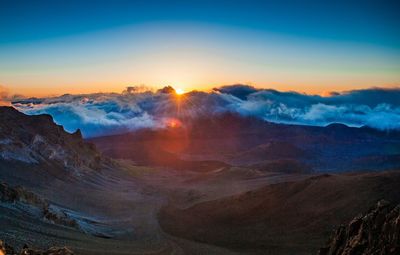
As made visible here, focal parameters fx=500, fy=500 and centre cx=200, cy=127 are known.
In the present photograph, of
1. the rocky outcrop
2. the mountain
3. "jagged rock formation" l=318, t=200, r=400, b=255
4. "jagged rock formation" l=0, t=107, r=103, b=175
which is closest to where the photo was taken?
"jagged rock formation" l=318, t=200, r=400, b=255

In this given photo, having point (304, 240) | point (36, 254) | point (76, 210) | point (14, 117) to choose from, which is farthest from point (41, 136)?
point (36, 254)

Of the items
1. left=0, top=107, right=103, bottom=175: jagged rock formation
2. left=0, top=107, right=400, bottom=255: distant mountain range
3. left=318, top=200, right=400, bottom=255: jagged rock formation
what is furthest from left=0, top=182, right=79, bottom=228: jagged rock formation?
left=318, top=200, right=400, bottom=255: jagged rock formation

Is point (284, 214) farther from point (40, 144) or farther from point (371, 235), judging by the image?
point (40, 144)

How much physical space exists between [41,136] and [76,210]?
48.2 meters

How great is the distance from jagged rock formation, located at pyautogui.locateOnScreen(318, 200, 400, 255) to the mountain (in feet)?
99.5

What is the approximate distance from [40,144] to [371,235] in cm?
12007

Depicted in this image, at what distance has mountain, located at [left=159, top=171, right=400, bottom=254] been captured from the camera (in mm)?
73562

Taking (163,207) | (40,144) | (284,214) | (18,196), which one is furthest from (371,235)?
(40,144)

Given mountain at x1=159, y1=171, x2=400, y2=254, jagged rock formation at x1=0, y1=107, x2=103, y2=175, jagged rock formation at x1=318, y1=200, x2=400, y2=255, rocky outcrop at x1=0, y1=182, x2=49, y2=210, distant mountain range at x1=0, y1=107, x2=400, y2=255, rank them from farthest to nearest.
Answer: jagged rock formation at x1=0, y1=107, x2=103, y2=175, rocky outcrop at x1=0, y1=182, x2=49, y2=210, mountain at x1=159, y1=171, x2=400, y2=254, distant mountain range at x1=0, y1=107, x2=400, y2=255, jagged rock formation at x1=318, y1=200, x2=400, y2=255

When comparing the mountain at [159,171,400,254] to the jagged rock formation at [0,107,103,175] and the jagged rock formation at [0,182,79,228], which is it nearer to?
the jagged rock formation at [0,182,79,228]

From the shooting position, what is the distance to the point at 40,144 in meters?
138

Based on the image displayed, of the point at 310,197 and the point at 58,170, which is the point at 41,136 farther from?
the point at 310,197

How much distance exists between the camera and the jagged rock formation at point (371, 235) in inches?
1080

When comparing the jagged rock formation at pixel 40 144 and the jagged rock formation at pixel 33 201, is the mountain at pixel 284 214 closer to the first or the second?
the jagged rock formation at pixel 33 201
